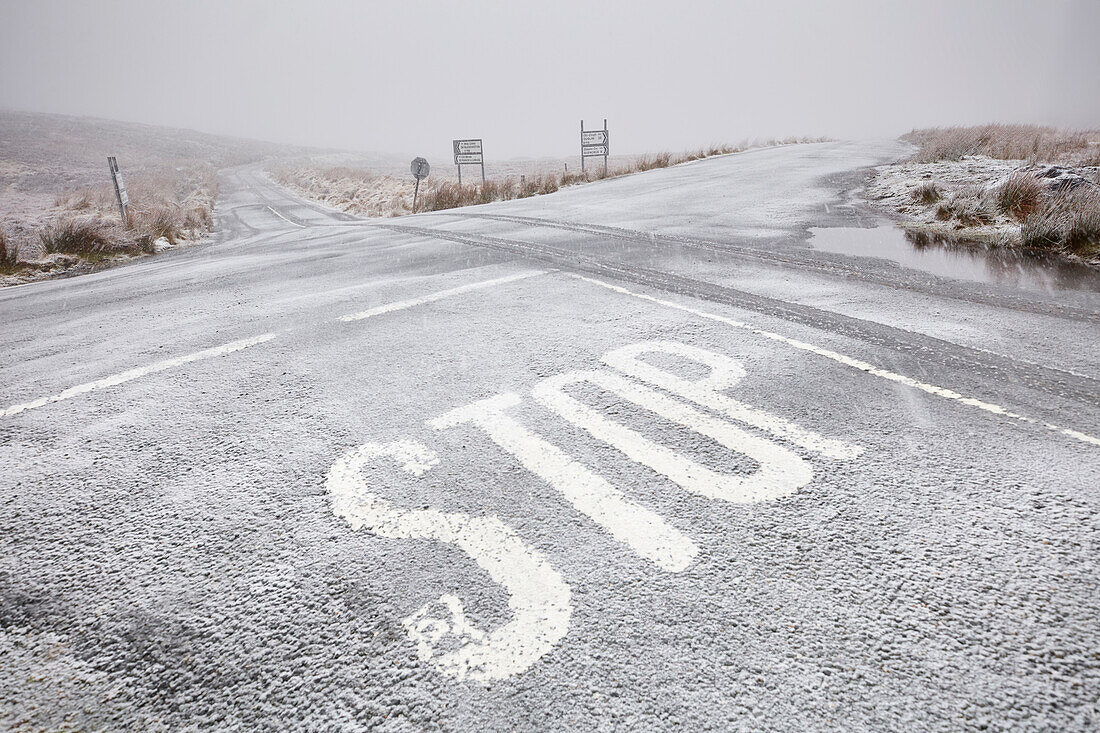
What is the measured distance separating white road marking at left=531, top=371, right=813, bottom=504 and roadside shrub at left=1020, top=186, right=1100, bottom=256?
21.0 ft

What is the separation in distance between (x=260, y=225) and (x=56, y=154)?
118 ft

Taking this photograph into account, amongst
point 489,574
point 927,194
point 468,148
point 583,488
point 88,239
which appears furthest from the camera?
point 468,148

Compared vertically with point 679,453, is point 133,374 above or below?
above

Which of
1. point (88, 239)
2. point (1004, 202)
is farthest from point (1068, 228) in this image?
point (88, 239)

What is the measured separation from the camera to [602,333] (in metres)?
4.41

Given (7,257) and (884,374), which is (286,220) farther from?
(884,374)

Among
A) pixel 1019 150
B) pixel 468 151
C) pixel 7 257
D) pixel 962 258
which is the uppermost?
pixel 468 151

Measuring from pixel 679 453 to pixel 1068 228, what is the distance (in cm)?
710

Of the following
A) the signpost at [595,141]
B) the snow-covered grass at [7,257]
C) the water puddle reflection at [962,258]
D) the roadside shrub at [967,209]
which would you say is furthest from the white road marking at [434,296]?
the signpost at [595,141]

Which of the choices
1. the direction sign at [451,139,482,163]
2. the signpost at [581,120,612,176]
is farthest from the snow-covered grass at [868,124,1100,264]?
the direction sign at [451,139,482,163]

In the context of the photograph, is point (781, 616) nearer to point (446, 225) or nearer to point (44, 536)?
point (44, 536)

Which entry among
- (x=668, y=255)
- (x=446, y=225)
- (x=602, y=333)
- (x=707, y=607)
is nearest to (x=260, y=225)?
(x=446, y=225)

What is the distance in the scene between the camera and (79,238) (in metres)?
12.2

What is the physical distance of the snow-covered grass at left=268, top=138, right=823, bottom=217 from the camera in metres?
21.2
